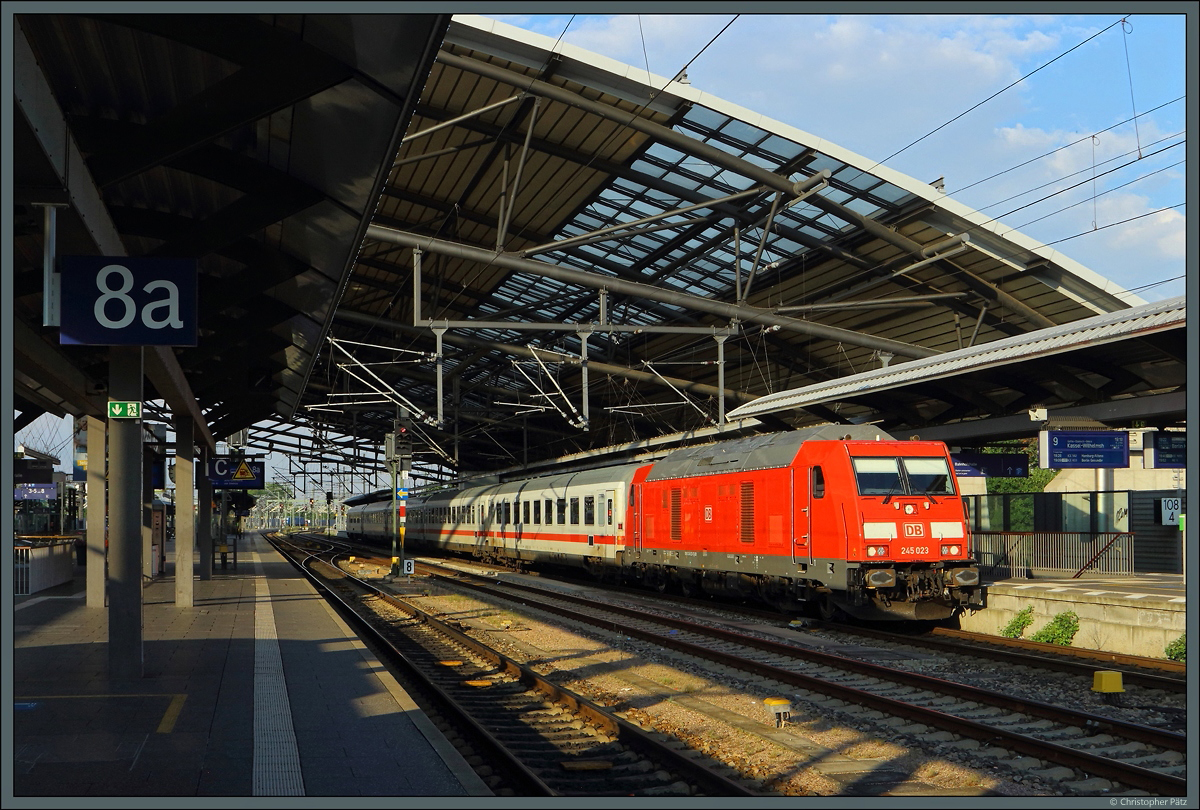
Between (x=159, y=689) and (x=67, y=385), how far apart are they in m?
8.51

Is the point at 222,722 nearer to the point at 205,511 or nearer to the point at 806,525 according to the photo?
the point at 806,525

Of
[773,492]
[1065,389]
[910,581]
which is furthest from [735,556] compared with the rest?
[1065,389]

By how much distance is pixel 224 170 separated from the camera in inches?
387

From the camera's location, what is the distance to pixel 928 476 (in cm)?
1547

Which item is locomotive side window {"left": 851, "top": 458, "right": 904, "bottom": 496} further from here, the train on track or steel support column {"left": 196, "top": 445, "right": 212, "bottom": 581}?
steel support column {"left": 196, "top": 445, "right": 212, "bottom": 581}

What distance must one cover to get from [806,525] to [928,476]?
2.00m

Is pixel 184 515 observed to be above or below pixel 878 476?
below

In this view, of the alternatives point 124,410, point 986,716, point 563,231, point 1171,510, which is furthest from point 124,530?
point 1171,510

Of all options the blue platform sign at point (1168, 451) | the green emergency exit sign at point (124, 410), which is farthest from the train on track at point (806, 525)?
the green emergency exit sign at point (124, 410)

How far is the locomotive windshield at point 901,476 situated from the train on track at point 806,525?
2cm

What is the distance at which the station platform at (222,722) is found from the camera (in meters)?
6.96

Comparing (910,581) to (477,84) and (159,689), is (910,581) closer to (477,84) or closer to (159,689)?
(159,689)

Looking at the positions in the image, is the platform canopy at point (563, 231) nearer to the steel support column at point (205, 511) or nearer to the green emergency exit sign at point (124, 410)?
the steel support column at point (205, 511)

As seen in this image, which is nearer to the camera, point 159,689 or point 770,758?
point 770,758
